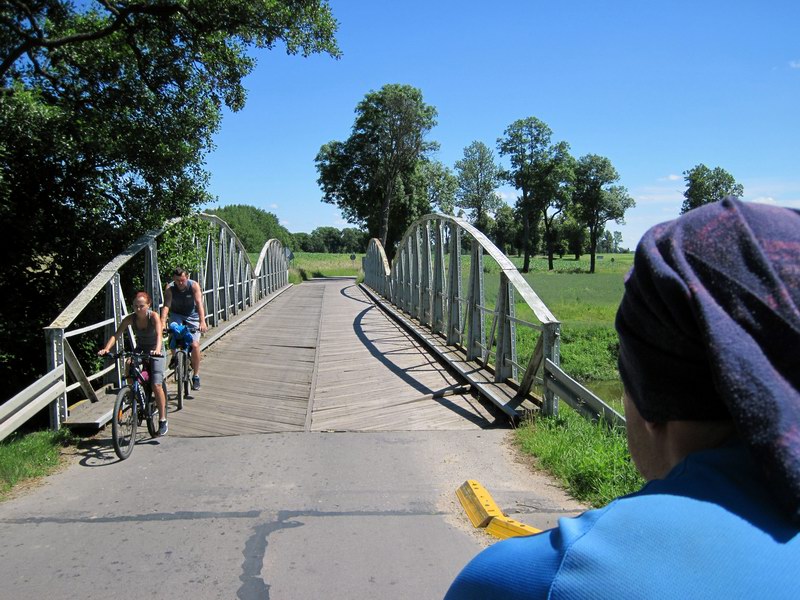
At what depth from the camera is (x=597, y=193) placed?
59.0m

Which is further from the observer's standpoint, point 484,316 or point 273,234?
point 273,234

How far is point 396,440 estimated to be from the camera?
6.38 metres

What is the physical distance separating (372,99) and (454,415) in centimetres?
4343

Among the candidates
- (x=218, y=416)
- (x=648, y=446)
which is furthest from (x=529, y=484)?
(x=648, y=446)

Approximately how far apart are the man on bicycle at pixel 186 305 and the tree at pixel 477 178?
66.4 metres

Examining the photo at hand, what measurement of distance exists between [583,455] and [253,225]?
11776 cm

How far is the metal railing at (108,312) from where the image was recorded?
19.1ft

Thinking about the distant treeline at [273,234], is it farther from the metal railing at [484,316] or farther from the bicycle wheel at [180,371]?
the bicycle wheel at [180,371]

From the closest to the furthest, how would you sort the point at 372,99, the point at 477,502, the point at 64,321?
the point at 477,502
the point at 64,321
the point at 372,99

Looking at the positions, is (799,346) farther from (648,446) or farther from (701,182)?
(701,182)

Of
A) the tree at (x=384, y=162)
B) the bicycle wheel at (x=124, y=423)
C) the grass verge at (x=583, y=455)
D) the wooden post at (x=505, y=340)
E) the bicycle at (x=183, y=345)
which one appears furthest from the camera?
the tree at (x=384, y=162)

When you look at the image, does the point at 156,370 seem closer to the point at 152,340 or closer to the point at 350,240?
the point at 152,340

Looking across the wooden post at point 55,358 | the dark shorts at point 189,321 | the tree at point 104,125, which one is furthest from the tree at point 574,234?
the wooden post at point 55,358

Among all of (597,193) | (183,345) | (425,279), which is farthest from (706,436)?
(597,193)
